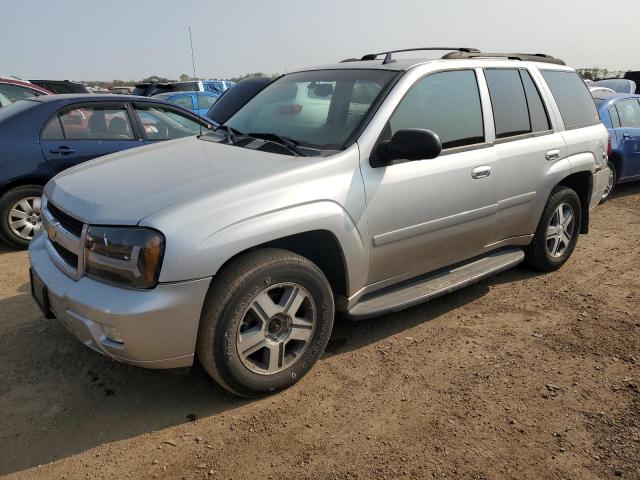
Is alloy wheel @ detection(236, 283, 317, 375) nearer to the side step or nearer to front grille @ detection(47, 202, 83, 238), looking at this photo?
the side step

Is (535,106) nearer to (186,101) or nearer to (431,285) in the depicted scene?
(431,285)

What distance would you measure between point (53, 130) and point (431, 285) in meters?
4.14

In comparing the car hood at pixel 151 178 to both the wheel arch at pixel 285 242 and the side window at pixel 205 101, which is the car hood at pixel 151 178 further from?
the side window at pixel 205 101

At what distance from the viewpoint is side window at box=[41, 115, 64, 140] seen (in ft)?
17.4

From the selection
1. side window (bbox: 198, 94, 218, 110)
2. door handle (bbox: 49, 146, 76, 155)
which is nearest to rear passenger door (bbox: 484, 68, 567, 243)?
door handle (bbox: 49, 146, 76, 155)

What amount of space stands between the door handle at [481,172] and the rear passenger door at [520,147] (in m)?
0.16

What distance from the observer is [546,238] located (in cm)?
458

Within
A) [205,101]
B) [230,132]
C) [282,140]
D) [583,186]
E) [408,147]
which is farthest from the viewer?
[205,101]

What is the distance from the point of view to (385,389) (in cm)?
304

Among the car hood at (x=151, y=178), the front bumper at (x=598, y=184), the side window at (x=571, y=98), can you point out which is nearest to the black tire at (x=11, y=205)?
the car hood at (x=151, y=178)

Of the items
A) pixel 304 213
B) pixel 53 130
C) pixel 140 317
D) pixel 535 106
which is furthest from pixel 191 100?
pixel 140 317

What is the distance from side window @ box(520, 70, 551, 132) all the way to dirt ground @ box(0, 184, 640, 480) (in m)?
1.50

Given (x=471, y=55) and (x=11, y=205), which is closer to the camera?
(x=471, y=55)

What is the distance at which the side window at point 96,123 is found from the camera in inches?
215
